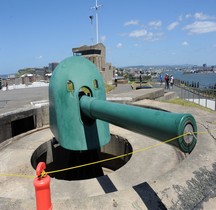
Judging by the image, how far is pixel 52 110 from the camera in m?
5.47

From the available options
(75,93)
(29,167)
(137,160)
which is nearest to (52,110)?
(75,93)

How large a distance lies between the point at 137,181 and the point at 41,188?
3126 millimetres

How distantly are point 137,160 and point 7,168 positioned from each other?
3.09 meters

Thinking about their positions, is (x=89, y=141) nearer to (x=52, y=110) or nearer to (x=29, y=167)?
(x=52, y=110)

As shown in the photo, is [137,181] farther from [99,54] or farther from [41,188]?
[99,54]

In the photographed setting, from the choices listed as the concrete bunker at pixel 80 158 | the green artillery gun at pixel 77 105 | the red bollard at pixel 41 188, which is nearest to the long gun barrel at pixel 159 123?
the green artillery gun at pixel 77 105

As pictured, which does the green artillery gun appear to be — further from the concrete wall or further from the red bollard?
the concrete wall

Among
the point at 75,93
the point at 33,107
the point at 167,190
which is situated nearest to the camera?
the point at 167,190

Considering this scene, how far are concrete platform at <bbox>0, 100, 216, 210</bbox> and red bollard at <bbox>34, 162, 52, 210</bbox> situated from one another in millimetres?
332

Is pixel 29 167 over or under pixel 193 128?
under

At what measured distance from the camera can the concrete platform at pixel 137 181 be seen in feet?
8.71

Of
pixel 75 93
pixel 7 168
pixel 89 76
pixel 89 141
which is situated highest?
pixel 89 76

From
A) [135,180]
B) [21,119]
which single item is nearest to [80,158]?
[135,180]

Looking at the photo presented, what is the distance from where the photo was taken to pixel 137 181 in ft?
16.4
